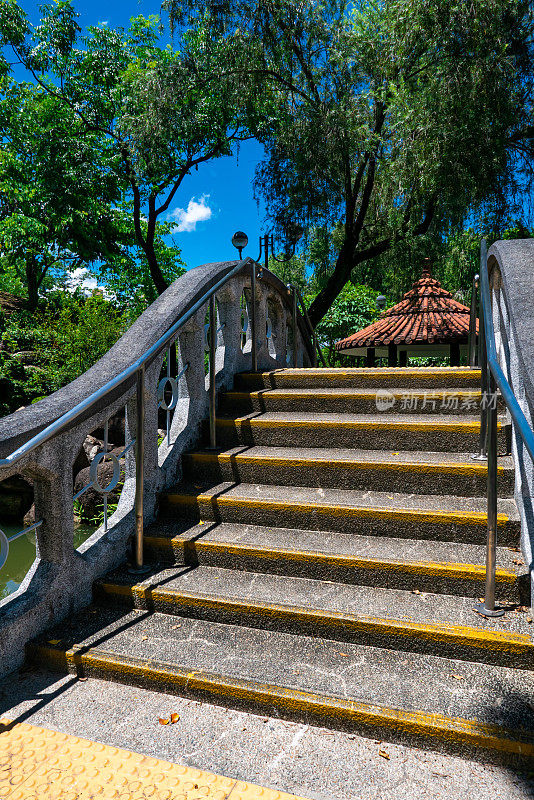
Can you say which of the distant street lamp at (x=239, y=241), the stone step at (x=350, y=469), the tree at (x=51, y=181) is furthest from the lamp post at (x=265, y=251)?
the tree at (x=51, y=181)

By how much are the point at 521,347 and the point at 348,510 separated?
1.28 metres

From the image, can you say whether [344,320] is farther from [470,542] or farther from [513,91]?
[470,542]

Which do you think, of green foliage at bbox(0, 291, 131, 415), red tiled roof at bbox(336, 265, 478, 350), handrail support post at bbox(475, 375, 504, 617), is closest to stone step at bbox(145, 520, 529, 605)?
handrail support post at bbox(475, 375, 504, 617)

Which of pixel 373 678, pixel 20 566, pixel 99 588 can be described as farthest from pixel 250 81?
pixel 373 678

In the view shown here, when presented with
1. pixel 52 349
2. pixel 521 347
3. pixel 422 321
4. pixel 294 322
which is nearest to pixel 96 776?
pixel 521 347

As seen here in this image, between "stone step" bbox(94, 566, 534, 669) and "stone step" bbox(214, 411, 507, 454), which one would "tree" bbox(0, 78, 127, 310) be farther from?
"stone step" bbox(94, 566, 534, 669)

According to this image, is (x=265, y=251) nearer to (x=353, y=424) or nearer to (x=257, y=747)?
(x=353, y=424)

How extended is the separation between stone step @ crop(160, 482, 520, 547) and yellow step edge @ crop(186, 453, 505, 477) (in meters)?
0.15

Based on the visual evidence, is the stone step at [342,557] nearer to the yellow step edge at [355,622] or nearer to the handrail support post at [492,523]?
the handrail support post at [492,523]

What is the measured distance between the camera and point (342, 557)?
8.87ft

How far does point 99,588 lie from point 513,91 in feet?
25.7

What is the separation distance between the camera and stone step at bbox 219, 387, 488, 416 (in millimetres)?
3797

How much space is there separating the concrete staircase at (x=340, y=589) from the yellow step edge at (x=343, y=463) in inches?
0.4

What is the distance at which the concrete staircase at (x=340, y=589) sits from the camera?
2.05 metres
